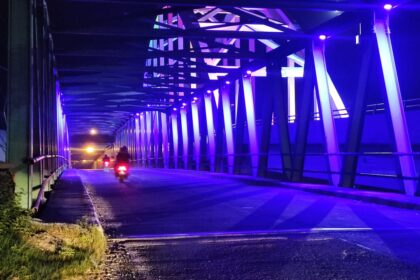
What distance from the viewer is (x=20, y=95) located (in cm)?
780

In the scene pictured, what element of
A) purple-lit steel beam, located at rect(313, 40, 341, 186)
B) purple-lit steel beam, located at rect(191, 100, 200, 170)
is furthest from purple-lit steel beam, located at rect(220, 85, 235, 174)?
purple-lit steel beam, located at rect(313, 40, 341, 186)

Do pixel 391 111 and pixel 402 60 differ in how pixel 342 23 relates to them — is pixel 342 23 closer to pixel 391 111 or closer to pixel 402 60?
pixel 391 111

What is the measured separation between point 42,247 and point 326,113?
1149 centimetres

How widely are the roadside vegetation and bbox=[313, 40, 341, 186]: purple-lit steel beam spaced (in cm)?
971

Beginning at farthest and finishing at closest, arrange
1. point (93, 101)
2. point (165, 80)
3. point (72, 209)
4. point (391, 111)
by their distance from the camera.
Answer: point (93, 101)
point (165, 80)
point (391, 111)
point (72, 209)

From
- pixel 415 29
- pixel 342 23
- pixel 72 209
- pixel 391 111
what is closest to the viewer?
pixel 72 209

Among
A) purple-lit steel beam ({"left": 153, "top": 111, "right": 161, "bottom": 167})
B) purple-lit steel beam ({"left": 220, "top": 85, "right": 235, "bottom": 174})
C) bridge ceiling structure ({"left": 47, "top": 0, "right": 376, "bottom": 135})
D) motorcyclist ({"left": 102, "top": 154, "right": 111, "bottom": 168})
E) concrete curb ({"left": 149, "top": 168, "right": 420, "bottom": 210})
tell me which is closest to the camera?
concrete curb ({"left": 149, "top": 168, "right": 420, "bottom": 210})

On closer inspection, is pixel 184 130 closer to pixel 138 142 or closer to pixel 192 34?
pixel 138 142

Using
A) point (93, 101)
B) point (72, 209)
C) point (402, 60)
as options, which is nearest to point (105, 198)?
point (72, 209)

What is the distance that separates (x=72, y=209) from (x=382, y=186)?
11199 millimetres

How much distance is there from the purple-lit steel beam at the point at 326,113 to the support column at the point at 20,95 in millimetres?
9032

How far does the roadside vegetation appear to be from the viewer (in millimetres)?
4531

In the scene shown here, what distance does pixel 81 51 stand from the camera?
1939cm

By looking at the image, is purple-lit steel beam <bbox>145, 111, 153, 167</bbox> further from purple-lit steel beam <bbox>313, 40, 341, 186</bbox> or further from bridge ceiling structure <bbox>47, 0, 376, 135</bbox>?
purple-lit steel beam <bbox>313, 40, 341, 186</bbox>
